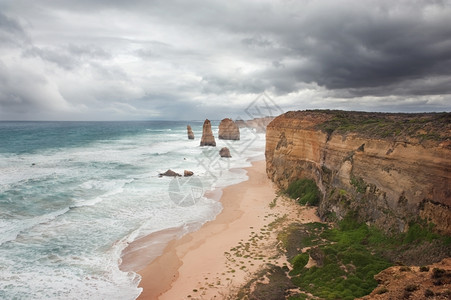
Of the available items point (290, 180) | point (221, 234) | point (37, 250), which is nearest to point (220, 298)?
point (221, 234)

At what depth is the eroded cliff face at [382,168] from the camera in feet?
46.5

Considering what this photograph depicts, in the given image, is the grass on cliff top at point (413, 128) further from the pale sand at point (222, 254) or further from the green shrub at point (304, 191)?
the pale sand at point (222, 254)

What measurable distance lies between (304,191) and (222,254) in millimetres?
12943

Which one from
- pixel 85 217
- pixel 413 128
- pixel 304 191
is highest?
pixel 413 128

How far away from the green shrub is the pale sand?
1031 millimetres

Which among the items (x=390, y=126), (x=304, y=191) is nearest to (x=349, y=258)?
(x=390, y=126)

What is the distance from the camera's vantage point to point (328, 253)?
48.6ft

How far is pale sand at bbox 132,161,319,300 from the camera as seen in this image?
14.2 m

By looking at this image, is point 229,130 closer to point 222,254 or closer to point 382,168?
point 382,168

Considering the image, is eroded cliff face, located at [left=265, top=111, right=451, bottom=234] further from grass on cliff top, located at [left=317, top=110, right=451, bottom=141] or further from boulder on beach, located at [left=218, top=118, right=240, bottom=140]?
boulder on beach, located at [left=218, top=118, right=240, bottom=140]

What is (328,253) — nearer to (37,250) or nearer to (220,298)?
(220,298)

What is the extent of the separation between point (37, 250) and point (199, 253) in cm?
1055

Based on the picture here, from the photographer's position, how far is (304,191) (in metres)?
27.4

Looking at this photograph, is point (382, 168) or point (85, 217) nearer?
point (382, 168)
